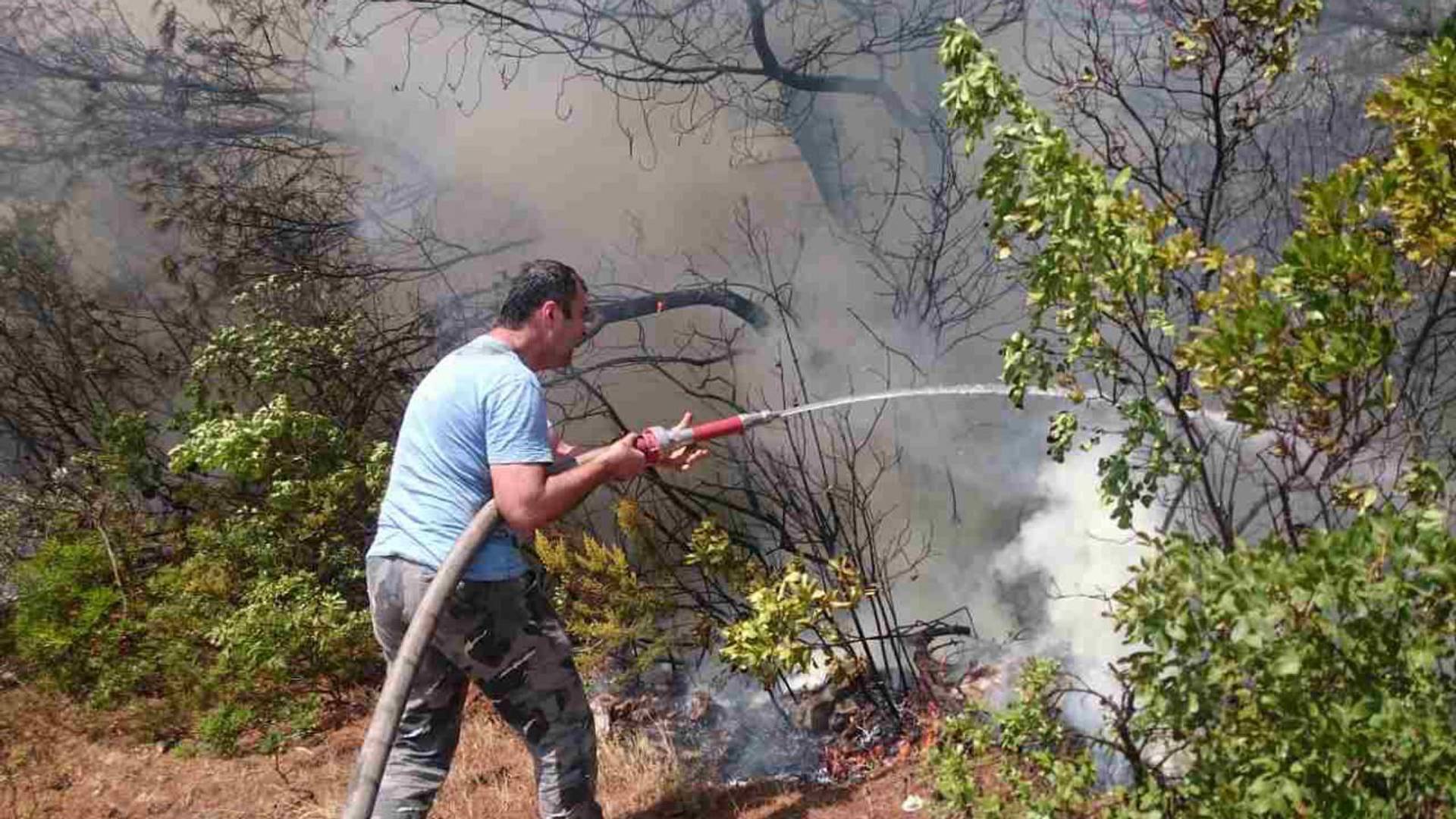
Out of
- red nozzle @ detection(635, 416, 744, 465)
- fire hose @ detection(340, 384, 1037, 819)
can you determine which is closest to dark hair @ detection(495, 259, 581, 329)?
red nozzle @ detection(635, 416, 744, 465)

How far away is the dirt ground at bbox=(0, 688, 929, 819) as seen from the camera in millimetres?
3885

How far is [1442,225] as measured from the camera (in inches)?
82.8

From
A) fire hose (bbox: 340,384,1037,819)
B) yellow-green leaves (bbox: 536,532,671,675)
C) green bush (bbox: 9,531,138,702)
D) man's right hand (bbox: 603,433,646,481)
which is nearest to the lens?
fire hose (bbox: 340,384,1037,819)

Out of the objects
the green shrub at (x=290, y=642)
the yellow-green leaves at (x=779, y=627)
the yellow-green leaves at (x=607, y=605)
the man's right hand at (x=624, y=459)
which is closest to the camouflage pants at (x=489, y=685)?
the man's right hand at (x=624, y=459)

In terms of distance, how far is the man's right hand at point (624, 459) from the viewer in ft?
9.68

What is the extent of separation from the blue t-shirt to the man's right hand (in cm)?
16

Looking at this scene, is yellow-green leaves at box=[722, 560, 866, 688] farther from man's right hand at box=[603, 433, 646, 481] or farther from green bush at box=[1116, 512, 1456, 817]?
green bush at box=[1116, 512, 1456, 817]

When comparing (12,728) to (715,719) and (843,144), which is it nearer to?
(715,719)

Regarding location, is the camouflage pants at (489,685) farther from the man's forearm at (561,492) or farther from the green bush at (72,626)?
the green bush at (72,626)

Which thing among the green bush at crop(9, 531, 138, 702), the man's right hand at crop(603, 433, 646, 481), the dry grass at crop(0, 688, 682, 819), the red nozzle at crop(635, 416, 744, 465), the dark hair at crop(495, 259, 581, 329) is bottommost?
the dry grass at crop(0, 688, 682, 819)

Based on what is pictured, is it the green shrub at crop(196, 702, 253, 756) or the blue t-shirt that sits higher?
the blue t-shirt

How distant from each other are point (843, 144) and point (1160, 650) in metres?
3.77

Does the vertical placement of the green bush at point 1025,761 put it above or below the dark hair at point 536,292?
below

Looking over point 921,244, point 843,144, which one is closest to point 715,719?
point 921,244
